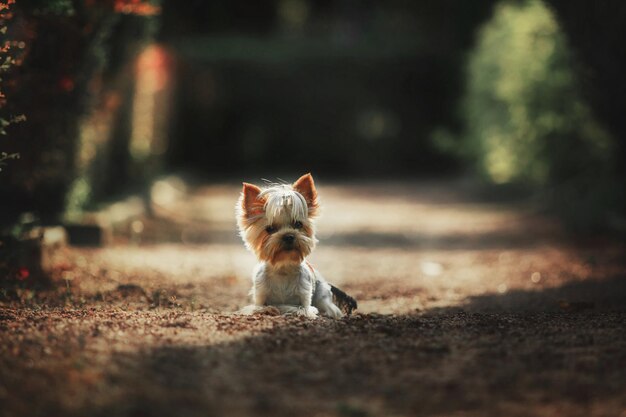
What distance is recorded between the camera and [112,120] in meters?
16.8

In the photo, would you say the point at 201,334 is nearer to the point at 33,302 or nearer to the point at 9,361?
the point at 9,361

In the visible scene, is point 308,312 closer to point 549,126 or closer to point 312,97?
point 549,126

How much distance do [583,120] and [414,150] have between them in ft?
61.9

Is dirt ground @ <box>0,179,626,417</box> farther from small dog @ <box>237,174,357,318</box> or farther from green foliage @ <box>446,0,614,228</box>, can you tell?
green foliage @ <box>446,0,614,228</box>

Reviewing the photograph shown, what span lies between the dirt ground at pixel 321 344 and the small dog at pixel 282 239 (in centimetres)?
34

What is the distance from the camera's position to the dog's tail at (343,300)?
23.3 feet

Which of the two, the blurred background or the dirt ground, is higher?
the blurred background

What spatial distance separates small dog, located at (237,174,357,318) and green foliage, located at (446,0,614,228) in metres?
8.15

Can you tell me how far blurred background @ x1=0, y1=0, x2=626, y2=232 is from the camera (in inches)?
425

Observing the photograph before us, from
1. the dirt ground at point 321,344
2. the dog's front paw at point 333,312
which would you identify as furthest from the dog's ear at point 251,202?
the dog's front paw at point 333,312

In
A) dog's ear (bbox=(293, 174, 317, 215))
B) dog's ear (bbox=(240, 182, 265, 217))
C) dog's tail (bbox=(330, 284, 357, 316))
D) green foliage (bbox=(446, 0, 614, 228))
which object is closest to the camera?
dog's ear (bbox=(240, 182, 265, 217))

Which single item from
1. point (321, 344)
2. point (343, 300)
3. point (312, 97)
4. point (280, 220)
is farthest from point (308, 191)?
point (312, 97)

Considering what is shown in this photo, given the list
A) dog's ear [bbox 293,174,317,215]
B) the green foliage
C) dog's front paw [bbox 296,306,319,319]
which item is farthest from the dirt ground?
the green foliage

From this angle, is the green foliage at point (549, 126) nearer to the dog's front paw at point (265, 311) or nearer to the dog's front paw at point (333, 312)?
the dog's front paw at point (333, 312)
